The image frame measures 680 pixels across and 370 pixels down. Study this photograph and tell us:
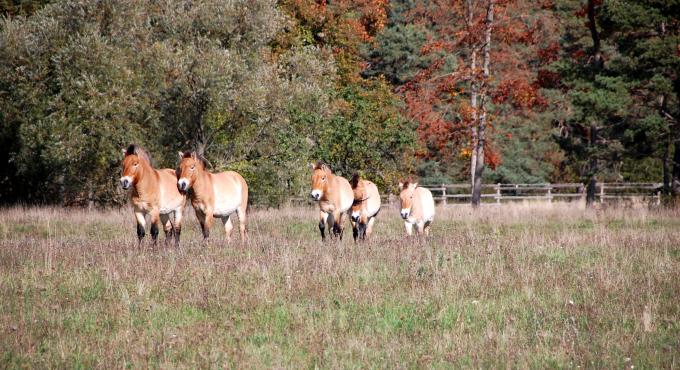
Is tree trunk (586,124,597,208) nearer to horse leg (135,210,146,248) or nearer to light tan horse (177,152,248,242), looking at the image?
light tan horse (177,152,248,242)

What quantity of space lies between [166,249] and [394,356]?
26.1 feet

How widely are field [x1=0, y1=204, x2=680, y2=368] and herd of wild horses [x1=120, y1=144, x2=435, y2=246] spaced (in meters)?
1.21

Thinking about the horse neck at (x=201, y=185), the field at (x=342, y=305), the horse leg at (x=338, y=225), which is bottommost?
the field at (x=342, y=305)

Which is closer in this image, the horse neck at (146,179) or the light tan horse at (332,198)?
the horse neck at (146,179)

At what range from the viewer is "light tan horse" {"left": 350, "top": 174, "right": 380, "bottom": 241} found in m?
18.6

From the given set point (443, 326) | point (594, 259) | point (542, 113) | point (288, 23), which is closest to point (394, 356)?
point (443, 326)

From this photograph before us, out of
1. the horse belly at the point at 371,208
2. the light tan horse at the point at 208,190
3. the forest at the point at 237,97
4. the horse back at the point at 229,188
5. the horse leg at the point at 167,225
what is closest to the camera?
the light tan horse at the point at 208,190

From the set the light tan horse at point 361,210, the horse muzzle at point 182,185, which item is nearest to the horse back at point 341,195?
the light tan horse at point 361,210

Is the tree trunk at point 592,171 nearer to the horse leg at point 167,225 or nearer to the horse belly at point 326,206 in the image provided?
the horse belly at point 326,206

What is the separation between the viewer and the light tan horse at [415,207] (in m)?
18.1

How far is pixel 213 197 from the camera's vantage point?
17672 millimetres

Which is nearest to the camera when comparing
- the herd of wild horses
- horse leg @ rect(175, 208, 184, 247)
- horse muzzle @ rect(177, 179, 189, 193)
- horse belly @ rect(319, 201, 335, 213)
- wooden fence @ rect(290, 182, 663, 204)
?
horse muzzle @ rect(177, 179, 189, 193)

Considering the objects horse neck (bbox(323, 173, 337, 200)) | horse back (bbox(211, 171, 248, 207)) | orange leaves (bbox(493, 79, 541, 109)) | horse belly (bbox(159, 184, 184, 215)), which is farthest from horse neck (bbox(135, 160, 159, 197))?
orange leaves (bbox(493, 79, 541, 109))

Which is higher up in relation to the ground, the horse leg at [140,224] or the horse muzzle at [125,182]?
the horse muzzle at [125,182]
